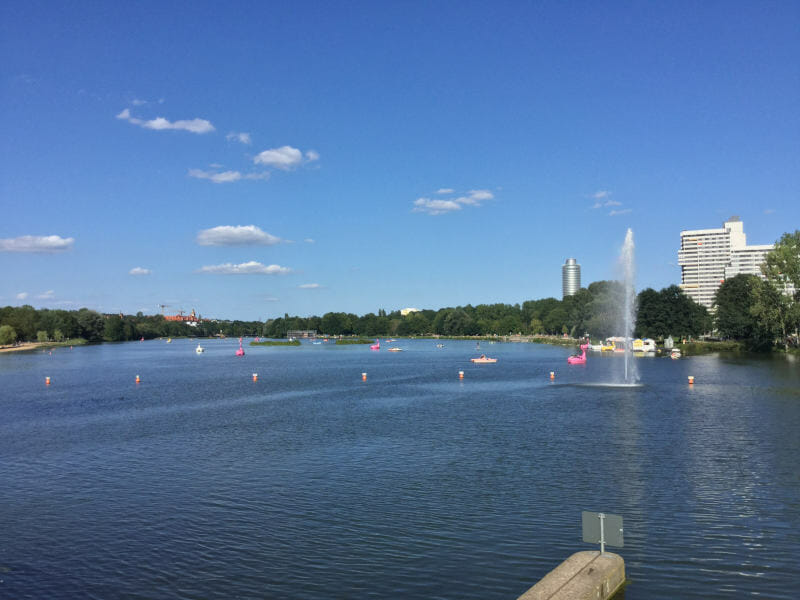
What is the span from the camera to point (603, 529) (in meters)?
14.8

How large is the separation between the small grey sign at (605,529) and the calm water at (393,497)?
194cm

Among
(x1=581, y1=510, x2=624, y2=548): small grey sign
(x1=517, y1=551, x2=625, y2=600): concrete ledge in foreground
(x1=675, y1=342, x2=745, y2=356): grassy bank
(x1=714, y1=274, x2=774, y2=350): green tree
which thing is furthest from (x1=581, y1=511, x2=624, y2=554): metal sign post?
(x1=675, y1=342, x2=745, y2=356): grassy bank

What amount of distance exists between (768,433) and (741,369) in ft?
185

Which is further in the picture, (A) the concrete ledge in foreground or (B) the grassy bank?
(B) the grassy bank

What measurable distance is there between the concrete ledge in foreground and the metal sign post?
46 centimetres

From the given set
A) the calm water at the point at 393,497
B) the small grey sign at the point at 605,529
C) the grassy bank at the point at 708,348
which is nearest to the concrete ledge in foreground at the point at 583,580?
the small grey sign at the point at 605,529

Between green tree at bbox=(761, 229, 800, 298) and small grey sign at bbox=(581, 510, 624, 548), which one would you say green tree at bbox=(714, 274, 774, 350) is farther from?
small grey sign at bbox=(581, 510, 624, 548)

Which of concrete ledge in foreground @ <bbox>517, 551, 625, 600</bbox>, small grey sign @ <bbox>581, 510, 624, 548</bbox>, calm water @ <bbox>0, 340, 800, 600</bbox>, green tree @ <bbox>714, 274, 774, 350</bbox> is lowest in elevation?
calm water @ <bbox>0, 340, 800, 600</bbox>

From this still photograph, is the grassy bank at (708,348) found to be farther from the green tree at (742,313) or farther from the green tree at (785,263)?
the green tree at (785,263)

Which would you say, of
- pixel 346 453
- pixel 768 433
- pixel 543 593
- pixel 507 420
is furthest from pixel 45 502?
pixel 768 433

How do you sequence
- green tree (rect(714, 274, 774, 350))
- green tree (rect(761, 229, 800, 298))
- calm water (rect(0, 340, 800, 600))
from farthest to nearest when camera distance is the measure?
green tree (rect(714, 274, 774, 350)) < green tree (rect(761, 229, 800, 298)) < calm water (rect(0, 340, 800, 600))

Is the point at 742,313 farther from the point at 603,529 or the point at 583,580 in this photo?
the point at 583,580

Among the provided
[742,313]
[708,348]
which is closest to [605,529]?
[742,313]

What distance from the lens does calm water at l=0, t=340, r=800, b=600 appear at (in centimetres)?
1698
